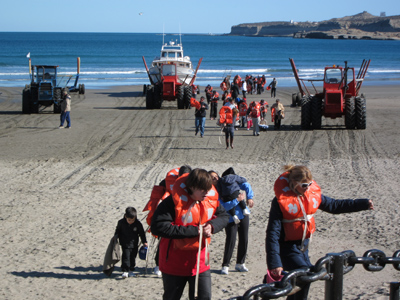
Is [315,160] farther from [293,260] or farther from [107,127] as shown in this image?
[293,260]

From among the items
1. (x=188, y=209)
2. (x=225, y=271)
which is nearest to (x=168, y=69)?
(x=225, y=271)

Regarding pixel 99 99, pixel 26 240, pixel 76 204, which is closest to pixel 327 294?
pixel 26 240

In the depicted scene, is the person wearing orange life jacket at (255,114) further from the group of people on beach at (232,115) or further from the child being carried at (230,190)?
the child being carried at (230,190)

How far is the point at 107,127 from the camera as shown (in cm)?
1819

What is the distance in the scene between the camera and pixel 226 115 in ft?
45.4

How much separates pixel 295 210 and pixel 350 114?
13912mm

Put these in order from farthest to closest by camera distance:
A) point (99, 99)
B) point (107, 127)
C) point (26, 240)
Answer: point (99, 99)
point (107, 127)
point (26, 240)

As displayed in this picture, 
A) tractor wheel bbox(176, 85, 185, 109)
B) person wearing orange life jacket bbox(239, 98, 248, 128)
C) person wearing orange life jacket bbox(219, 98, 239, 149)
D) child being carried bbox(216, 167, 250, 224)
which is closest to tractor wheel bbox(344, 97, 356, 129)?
person wearing orange life jacket bbox(239, 98, 248, 128)

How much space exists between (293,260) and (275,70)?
180ft

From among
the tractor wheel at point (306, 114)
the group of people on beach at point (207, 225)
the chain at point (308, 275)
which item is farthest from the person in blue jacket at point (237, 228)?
the tractor wheel at point (306, 114)

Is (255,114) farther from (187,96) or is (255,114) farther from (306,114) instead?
(187,96)

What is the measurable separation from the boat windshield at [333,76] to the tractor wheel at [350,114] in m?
1.05

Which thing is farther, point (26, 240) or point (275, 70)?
point (275, 70)

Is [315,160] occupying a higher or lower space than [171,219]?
lower
